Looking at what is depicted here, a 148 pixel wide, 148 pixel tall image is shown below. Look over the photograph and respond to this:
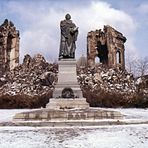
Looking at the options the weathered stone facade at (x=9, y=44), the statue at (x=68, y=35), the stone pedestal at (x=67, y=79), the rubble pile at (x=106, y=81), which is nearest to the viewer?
the stone pedestal at (x=67, y=79)

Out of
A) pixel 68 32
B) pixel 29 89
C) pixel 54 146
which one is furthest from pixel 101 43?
pixel 54 146

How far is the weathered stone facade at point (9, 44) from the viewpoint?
167 feet

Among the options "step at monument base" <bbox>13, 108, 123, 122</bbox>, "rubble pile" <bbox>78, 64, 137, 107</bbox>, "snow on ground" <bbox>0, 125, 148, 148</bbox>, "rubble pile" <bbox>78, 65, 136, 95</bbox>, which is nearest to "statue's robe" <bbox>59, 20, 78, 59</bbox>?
"step at monument base" <bbox>13, 108, 123, 122</bbox>

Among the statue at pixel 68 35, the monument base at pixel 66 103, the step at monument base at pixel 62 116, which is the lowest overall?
the step at monument base at pixel 62 116

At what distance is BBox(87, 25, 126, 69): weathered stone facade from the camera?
54281 millimetres

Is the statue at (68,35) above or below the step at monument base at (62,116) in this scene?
above

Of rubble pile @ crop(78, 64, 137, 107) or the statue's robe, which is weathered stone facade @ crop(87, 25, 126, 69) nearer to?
rubble pile @ crop(78, 64, 137, 107)

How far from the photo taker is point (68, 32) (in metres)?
18.6

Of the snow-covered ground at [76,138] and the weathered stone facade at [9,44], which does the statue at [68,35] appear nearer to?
the snow-covered ground at [76,138]

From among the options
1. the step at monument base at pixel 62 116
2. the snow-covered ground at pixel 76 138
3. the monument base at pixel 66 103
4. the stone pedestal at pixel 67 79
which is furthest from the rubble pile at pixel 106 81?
the snow-covered ground at pixel 76 138

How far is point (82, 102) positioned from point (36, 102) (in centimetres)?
995

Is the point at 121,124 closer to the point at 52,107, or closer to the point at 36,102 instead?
the point at 52,107

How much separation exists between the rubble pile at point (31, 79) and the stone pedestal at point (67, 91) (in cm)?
1374

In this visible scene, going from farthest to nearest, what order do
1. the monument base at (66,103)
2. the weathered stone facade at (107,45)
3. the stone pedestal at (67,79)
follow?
1. the weathered stone facade at (107,45)
2. the stone pedestal at (67,79)
3. the monument base at (66,103)
